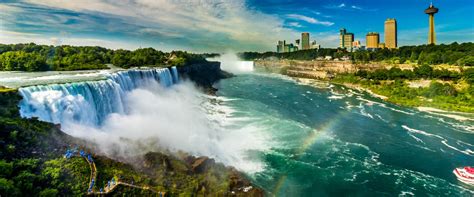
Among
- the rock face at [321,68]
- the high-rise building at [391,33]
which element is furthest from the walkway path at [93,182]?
the high-rise building at [391,33]

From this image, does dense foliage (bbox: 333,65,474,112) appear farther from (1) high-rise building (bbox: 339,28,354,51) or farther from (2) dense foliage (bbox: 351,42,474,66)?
(1) high-rise building (bbox: 339,28,354,51)

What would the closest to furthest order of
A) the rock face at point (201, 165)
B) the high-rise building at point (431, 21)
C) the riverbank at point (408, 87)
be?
1. the rock face at point (201, 165)
2. the riverbank at point (408, 87)
3. the high-rise building at point (431, 21)

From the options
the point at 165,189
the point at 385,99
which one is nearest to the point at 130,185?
the point at 165,189

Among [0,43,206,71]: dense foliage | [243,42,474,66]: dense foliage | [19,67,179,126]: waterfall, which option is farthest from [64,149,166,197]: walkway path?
[243,42,474,66]: dense foliage

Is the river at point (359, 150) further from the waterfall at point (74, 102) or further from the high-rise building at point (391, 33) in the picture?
the high-rise building at point (391, 33)

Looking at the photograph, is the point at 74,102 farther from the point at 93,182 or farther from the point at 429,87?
the point at 429,87

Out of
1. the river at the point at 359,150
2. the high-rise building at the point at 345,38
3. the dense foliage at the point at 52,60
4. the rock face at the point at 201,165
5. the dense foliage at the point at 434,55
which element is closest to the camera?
the rock face at the point at 201,165

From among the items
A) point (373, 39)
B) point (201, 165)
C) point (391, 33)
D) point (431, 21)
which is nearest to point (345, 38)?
point (373, 39)
